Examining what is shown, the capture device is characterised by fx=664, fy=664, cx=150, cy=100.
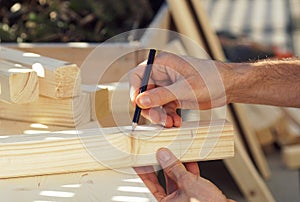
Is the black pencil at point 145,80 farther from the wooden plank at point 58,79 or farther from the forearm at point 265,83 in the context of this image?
the forearm at point 265,83

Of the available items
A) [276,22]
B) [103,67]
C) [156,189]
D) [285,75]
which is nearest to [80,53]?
[103,67]

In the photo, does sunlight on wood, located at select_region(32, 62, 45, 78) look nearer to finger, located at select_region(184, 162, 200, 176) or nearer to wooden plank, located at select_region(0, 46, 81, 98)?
wooden plank, located at select_region(0, 46, 81, 98)

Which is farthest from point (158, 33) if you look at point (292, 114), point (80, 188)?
point (80, 188)

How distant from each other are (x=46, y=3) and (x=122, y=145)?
266cm

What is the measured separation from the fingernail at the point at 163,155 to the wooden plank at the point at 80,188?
0.24 feet

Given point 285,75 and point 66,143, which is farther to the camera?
point 285,75

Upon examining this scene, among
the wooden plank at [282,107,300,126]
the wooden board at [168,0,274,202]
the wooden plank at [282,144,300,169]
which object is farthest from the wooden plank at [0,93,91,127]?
the wooden plank at [282,107,300,126]

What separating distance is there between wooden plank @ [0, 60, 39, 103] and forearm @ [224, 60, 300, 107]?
0.55m

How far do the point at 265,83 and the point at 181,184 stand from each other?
25.3 inches

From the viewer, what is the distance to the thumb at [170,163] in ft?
4.97

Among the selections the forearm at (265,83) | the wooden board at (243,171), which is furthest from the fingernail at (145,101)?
the wooden board at (243,171)

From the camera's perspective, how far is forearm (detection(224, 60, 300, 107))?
1.93 m

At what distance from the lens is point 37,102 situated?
5.67ft

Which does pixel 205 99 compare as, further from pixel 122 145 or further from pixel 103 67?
pixel 103 67
